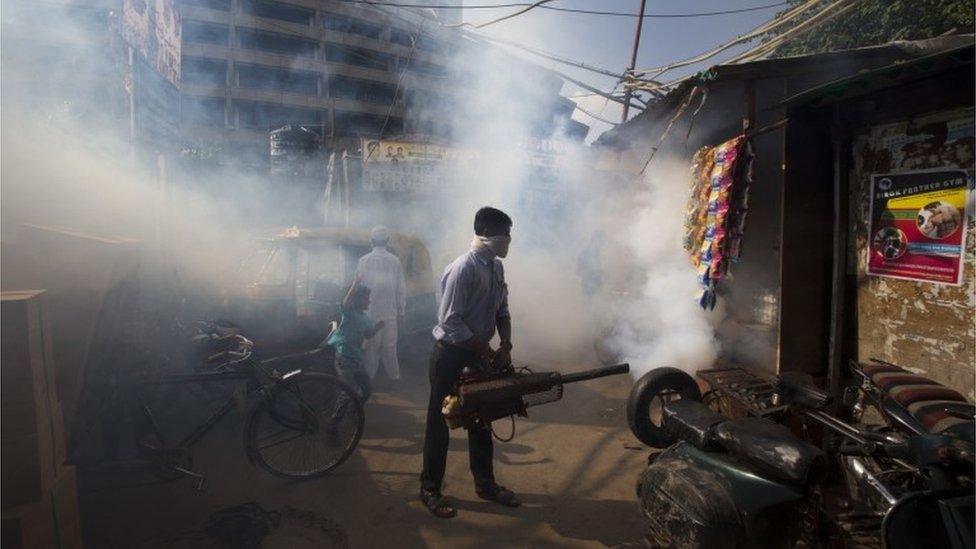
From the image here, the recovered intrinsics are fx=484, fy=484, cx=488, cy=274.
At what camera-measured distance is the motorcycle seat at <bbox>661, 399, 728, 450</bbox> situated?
8.57ft

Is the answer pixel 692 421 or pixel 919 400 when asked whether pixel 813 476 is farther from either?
pixel 919 400

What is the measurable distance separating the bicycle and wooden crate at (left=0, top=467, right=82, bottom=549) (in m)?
0.76

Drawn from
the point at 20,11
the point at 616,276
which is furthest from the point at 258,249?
the point at 616,276

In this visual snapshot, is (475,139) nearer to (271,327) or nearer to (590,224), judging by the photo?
(590,224)

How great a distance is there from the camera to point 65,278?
9.50 ft

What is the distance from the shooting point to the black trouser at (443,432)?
3.40m

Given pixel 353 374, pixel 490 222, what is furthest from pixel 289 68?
pixel 490 222

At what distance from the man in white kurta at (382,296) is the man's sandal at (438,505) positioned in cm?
240

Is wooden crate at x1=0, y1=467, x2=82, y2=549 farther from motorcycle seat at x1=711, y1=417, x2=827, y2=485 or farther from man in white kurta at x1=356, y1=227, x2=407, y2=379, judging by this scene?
motorcycle seat at x1=711, y1=417, x2=827, y2=485

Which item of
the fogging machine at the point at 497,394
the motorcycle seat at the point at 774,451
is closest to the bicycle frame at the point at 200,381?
the fogging machine at the point at 497,394

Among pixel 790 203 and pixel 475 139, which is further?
pixel 475 139

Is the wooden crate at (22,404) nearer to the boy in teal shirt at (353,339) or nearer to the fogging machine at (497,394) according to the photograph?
the fogging machine at (497,394)

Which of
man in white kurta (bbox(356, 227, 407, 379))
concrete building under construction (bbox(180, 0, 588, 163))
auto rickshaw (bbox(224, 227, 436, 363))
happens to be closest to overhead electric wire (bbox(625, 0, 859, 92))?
man in white kurta (bbox(356, 227, 407, 379))

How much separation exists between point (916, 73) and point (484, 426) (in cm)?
375
